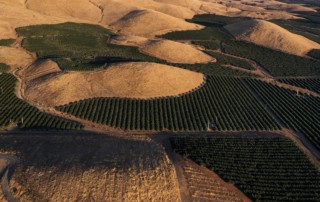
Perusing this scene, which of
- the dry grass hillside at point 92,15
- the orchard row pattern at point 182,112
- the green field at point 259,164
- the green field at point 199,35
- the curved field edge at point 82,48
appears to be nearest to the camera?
the green field at point 259,164

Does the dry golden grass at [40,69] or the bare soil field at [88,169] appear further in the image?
the dry golden grass at [40,69]

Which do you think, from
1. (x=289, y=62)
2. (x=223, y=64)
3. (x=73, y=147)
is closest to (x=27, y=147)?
(x=73, y=147)

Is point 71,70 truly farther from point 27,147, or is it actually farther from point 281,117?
point 281,117

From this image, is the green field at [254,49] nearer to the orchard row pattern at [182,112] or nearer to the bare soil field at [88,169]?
the orchard row pattern at [182,112]

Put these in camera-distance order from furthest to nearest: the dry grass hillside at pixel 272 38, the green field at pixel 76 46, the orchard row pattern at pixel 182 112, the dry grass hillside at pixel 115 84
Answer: the dry grass hillside at pixel 272 38, the green field at pixel 76 46, the dry grass hillside at pixel 115 84, the orchard row pattern at pixel 182 112

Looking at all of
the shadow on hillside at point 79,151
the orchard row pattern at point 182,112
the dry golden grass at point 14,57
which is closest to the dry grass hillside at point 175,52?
the orchard row pattern at point 182,112

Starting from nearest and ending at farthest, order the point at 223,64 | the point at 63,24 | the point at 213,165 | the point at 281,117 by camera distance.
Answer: the point at 213,165, the point at 281,117, the point at 223,64, the point at 63,24

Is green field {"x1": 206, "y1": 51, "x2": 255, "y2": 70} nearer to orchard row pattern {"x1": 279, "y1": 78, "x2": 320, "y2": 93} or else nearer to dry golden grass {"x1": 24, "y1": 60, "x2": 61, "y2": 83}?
orchard row pattern {"x1": 279, "y1": 78, "x2": 320, "y2": 93}

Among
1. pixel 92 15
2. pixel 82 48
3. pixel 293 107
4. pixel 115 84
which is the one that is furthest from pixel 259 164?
pixel 92 15

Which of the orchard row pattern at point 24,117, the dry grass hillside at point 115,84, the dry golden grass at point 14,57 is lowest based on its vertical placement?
the dry golden grass at point 14,57
